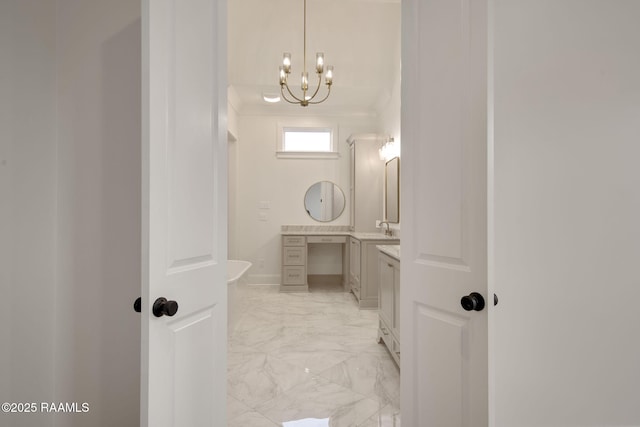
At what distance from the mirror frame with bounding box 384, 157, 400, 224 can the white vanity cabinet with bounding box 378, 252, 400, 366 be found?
133 centimetres

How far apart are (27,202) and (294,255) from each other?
12.7 ft

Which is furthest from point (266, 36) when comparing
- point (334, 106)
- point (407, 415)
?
point (407, 415)

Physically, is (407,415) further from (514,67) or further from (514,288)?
(514,67)

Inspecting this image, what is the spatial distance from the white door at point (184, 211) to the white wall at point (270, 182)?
4119 mm

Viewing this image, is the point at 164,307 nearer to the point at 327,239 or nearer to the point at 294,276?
the point at 294,276

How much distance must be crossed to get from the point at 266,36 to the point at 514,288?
160 inches

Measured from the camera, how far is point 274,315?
12.0 ft

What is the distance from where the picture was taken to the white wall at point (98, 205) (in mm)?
1314

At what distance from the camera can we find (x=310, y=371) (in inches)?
91.7

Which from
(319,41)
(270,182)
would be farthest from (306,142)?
(319,41)

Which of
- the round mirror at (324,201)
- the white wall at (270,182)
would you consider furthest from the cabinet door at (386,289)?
the white wall at (270,182)

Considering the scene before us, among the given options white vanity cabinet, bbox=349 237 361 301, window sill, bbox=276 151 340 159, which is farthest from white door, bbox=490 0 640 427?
window sill, bbox=276 151 340 159

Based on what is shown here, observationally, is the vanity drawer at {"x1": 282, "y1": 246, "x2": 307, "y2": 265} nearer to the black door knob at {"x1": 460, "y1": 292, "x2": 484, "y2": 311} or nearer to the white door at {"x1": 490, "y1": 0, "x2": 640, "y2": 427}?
the white door at {"x1": 490, "y1": 0, "x2": 640, "y2": 427}

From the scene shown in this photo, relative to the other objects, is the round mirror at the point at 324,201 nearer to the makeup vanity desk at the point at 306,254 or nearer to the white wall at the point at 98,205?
the makeup vanity desk at the point at 306,254
